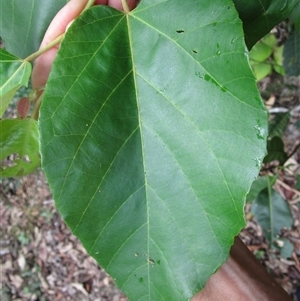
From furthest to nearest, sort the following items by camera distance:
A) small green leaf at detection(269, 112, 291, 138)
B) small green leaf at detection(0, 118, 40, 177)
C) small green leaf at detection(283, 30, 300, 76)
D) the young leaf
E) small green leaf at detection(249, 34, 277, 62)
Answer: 1. small green leaf at detection(249, 34, 277, 62)
2. small green leaf at detection(269, 112, 291, 138)
3. small green leaf at detection(283, 30, 300, 76)
4. small green leaf at detection(0, 118, 40, 177)
5. the young leaf

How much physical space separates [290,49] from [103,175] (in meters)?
1.20

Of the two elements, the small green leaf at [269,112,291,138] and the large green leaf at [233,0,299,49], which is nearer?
the large green leaf at [233,0,299,49]

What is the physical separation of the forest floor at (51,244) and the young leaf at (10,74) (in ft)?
5.51

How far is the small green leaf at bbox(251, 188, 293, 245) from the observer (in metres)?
1.61

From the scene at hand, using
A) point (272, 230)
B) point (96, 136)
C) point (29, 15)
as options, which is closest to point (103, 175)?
point (96, 136)

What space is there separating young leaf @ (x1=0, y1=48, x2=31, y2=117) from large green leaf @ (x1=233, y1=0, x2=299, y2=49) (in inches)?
15.4

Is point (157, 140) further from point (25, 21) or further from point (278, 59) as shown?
point (278, 59)

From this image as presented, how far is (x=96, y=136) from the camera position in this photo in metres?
0.64

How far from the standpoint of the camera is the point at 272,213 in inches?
63.9

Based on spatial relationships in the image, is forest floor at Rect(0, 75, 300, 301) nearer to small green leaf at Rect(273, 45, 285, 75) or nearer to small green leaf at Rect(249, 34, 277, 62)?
small green leaf at Rect(273, 45, 285, 75)

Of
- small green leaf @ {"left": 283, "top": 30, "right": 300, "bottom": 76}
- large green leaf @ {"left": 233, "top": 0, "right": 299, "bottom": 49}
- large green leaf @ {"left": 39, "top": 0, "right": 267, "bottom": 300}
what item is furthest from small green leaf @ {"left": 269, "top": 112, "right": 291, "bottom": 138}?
large green leaf @ {"left": 39, "top": 0, "right": 267, "bottom": 300}

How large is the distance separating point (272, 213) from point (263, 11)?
3.63 ft

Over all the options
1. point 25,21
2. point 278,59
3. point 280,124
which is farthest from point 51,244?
point 25,21

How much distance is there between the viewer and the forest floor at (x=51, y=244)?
7.07 ft
